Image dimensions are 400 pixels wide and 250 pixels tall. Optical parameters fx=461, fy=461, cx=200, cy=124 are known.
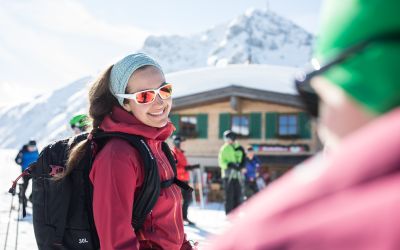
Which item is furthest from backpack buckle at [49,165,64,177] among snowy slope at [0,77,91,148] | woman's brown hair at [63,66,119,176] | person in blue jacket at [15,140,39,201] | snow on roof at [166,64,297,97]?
snowy slope at [0,77,91,148]

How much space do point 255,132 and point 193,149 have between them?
9.38ft

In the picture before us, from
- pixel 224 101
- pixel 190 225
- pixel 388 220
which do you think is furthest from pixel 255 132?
pixel 388 220

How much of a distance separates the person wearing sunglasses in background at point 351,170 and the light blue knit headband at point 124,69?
5.52 ft

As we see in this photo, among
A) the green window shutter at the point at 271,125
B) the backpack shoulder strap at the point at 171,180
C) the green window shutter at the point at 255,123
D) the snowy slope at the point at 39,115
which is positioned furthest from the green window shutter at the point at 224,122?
the snowy slope at the point at 39,115

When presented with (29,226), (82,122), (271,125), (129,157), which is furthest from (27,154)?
(271,125)

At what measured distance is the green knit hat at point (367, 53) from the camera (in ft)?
1.82

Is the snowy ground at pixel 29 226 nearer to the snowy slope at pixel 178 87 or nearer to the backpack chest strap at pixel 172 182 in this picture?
the backpack chest strap at pixel 172 182

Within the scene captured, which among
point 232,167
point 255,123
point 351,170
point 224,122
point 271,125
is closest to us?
point 351,170

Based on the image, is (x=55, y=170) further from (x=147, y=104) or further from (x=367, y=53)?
(x=367, y=53)

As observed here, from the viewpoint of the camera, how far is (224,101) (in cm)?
2000

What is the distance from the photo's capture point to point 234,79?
73.7 ft

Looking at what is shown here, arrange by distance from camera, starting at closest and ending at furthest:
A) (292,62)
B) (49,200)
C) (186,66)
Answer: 1. (49,200)
2. (292,62)
3. (186,66)

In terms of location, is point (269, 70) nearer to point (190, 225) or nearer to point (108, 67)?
point (190, 225)

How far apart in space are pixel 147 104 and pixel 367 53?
1.80m
